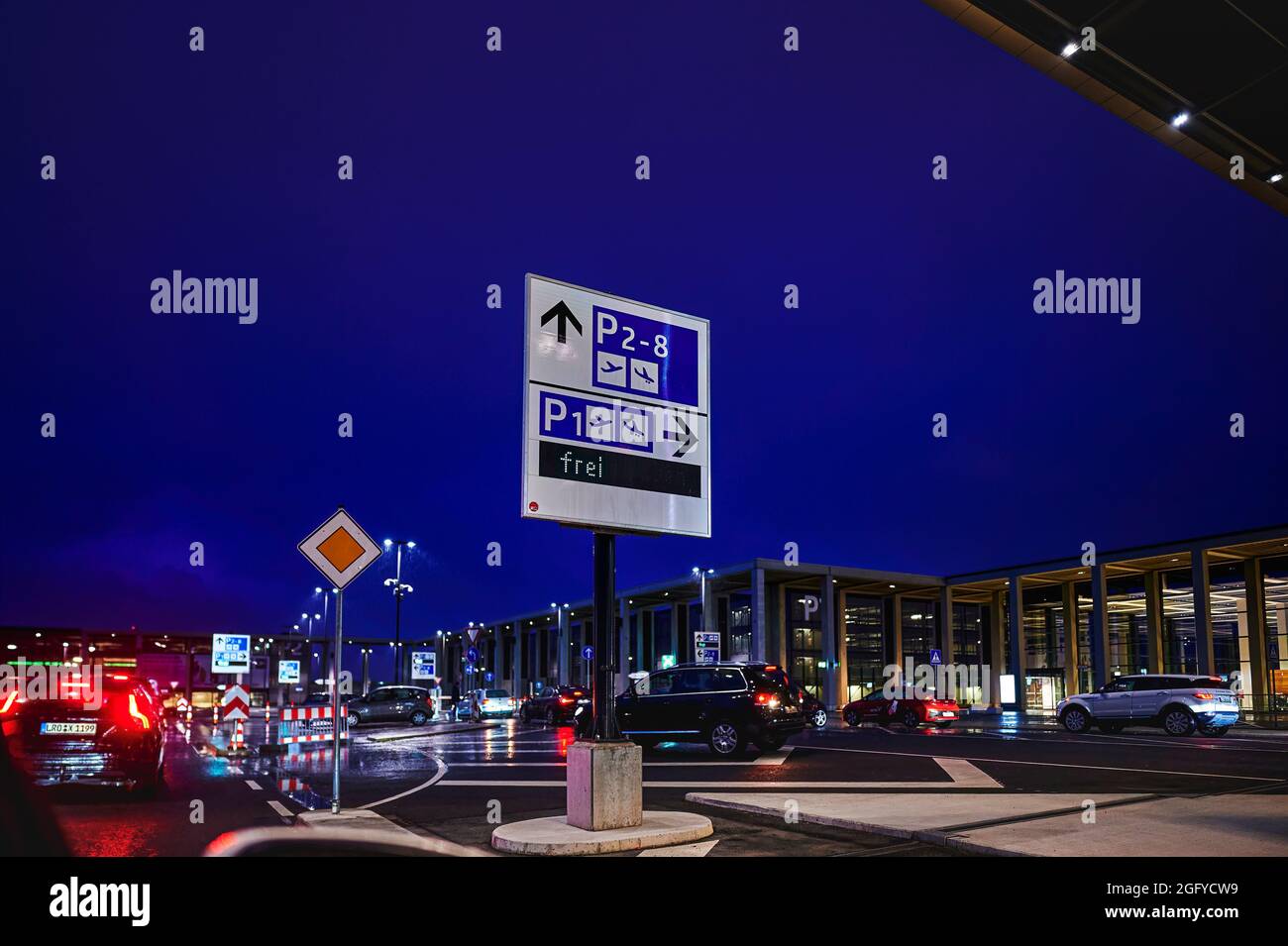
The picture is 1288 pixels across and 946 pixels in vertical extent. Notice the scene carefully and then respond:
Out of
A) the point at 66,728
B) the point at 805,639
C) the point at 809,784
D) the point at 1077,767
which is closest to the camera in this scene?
the point at 66,728

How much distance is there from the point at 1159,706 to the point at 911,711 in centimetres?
706

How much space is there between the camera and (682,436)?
10.3 metres

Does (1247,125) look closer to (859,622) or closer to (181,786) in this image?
(181,786)

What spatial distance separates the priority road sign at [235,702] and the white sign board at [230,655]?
6834 mm

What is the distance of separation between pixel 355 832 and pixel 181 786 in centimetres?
1430

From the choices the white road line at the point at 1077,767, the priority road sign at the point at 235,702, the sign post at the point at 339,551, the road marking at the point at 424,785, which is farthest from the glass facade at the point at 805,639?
the sign post at the point at 339,551

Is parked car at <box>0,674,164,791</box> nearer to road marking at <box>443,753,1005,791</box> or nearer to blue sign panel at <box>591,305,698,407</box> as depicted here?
road marking at <box>443,753,1005,791</box>

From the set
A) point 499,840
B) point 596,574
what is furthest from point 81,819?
point 596,574

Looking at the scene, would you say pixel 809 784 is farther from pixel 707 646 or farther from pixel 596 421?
pixel 707 646

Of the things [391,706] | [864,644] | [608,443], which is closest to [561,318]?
[608,443]

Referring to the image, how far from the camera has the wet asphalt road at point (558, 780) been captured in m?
9.54

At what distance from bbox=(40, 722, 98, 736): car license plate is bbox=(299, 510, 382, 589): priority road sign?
4.12 m
